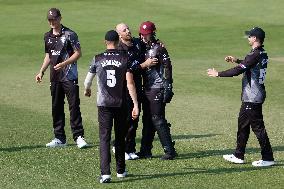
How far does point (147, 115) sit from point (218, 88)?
843 centimetres

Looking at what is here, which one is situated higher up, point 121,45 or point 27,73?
point 121,45

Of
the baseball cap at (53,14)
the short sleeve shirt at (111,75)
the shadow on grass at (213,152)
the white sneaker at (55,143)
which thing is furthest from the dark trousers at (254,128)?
the baseball cap at (53,14)

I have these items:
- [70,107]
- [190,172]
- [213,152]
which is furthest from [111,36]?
[213,152]

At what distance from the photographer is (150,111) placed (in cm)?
1448

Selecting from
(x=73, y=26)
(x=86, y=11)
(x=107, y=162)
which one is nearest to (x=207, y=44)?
(x=73, y=26)

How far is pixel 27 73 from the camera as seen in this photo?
26.0 metres

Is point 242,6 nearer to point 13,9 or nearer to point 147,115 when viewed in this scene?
point 13,9

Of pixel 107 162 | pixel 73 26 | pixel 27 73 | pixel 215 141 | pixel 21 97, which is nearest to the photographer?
pixel 107 162

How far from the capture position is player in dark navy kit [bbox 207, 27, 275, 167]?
13.8 meters

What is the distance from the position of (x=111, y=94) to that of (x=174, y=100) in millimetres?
8456

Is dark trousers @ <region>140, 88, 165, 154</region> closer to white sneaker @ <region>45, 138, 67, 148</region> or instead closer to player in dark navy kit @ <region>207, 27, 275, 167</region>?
player in dark navy kit @ <region>207, 27, 275, 167</region>

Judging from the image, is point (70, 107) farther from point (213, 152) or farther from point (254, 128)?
point (254, 128)

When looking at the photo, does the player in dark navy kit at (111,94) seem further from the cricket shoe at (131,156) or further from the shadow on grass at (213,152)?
the shadow on grass at (213,152)

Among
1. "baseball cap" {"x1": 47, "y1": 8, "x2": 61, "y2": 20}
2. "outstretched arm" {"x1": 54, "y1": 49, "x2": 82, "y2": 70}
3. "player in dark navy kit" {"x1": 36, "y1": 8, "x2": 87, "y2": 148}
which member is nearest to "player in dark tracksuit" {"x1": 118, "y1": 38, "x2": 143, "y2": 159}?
"player in dark navy kit" {"x1": 36, "y1": 8, "x2": 87, "y2": 148}
